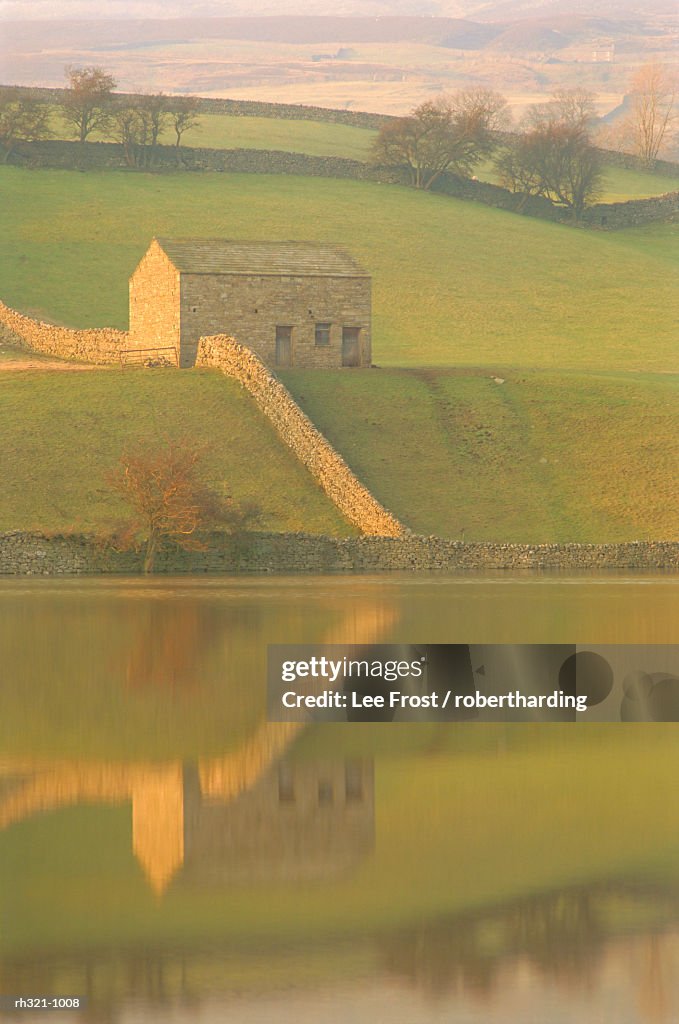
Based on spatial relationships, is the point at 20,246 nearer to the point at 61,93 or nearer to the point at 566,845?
the point at 61,93

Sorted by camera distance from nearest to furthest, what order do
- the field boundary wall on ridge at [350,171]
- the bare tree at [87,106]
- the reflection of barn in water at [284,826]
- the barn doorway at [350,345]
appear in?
1. the reflection of barn in water at [284,826]
2. the barn doorway at [350,345]
3. the field boundary wall on ridge at [350,171]
4. the bare tree at [87,106]

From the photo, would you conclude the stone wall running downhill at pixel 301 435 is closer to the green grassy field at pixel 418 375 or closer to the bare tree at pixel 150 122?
the green grassy field at pixel 418 375

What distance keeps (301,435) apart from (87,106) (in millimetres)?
53317

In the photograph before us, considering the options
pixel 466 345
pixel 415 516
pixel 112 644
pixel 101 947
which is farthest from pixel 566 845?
pixel 466 345

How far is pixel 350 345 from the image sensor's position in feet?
179

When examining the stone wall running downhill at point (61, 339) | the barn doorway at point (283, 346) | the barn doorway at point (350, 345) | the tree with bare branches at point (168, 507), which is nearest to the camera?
the tree with bare branches at point (168, 507)

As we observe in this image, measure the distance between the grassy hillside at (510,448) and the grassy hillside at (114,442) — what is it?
2.03 m

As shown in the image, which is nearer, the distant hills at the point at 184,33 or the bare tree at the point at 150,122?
the bare tree at the point at 150,122

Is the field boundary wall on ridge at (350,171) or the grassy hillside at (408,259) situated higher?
the field boundary wall on ridge at (350,171)

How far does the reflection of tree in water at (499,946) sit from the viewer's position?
9.21 m

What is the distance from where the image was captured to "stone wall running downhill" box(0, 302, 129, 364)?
2270 inches

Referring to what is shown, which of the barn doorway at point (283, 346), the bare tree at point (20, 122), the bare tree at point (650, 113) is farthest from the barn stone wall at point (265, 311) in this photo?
the bare tree at point (650, 113)

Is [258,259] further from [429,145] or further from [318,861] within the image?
[429,145]

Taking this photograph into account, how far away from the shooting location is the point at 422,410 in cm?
4956
